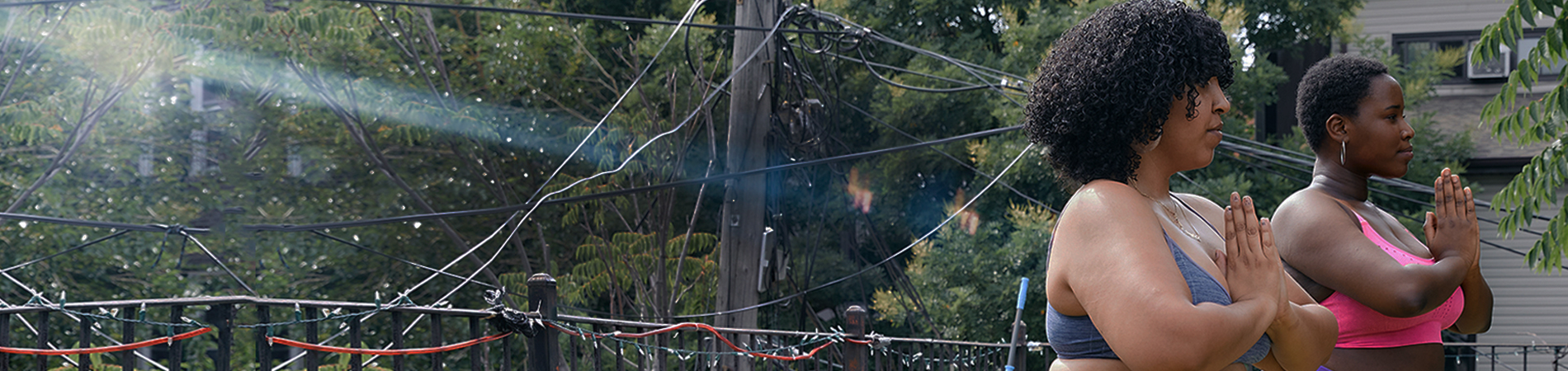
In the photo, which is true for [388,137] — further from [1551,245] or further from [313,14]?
[1551,245]

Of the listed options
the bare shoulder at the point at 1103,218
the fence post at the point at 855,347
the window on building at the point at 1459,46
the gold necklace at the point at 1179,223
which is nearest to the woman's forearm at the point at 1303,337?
the gold necklace at the point at 1179,223

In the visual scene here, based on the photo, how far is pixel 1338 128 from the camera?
267 centimetres

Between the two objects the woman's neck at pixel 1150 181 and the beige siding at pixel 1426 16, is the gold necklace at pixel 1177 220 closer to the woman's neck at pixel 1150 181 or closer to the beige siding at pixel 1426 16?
the woman's neck at pixel 1150 181

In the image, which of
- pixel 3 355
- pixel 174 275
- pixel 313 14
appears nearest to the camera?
pixel 3 355

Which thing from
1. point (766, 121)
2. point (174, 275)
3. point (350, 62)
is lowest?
point (174, 275)

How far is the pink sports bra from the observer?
247 cm

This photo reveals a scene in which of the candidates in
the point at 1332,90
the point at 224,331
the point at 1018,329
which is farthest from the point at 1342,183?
the point at 1018,329

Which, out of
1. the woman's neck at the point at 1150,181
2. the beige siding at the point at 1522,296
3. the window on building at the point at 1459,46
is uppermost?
the window on building at the point at 1459,46

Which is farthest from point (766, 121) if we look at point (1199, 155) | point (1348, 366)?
point (1199, 155)

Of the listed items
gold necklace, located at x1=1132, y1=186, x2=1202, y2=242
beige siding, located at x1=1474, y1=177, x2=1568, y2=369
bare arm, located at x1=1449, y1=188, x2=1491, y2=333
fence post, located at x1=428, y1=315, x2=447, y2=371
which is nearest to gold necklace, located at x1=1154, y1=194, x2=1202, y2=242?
gold necklace, located at x1=1132, y1=186, x2=1202, y2=242

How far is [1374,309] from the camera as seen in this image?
2430 mm

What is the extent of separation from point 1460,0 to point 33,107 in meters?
15.3

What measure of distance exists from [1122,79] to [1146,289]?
0.34 meters

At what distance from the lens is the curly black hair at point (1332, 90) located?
2.63 metres
